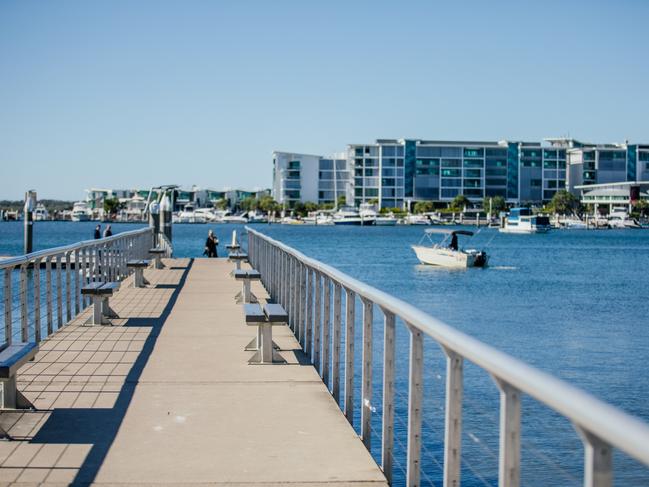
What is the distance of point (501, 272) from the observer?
63469 mm

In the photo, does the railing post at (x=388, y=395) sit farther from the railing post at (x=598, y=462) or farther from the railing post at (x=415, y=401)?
the railing post at (x=598, y=462)

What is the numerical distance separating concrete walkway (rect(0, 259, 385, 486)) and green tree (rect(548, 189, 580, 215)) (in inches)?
6741

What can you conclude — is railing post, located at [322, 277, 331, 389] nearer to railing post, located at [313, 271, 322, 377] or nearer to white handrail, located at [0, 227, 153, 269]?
railing post, located at [313, 271, 322, 377]

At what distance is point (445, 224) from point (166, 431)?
168689mm

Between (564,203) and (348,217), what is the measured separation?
126 feet

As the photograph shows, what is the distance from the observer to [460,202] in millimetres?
176125

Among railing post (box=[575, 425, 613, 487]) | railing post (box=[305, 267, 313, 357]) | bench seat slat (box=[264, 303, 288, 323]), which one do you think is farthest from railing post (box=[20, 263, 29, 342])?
railing post (box=[575, 425, 613, 487])

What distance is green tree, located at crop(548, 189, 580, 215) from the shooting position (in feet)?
584

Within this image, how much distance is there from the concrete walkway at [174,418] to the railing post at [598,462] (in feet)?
10.3

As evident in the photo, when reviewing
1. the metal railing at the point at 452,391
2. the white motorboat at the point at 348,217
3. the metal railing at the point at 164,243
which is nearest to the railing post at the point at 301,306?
the metal railing at the point at 452,391

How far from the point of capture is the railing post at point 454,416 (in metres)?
4.35

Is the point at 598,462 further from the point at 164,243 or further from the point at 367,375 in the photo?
the point at 164,243

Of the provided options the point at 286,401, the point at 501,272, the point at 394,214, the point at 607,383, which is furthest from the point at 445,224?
the point at 286,401

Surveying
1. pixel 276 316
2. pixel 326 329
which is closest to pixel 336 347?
pixel 326 329
